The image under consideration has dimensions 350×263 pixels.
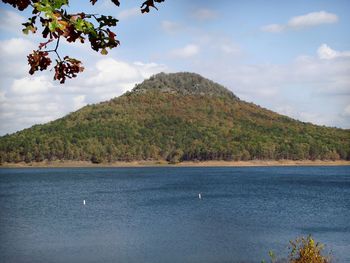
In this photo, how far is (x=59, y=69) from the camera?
20.1 feet

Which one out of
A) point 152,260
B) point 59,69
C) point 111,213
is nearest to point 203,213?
point 111,213

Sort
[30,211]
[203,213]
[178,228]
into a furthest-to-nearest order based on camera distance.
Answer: [30,211]
[203,213]
[178,228]

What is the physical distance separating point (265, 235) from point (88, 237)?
19.4m

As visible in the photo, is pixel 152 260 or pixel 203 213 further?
pixel 203 213

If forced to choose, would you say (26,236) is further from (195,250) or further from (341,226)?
(341,226)

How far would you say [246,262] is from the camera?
39.1m

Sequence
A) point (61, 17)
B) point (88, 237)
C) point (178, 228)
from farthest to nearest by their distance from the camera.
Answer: point (178, 228) < point (88, 237) < point (61, 17)

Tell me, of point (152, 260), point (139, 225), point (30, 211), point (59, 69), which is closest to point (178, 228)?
point (139, 225)

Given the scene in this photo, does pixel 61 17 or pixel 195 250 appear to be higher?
pixel 61 17

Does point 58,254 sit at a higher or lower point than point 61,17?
lower

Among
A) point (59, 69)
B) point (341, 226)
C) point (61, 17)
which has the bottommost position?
point (341, 226)

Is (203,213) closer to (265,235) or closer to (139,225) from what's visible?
(139,225)

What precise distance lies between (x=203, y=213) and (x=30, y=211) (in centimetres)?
2928

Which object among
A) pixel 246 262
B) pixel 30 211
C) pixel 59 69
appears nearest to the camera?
pixel 59 69
